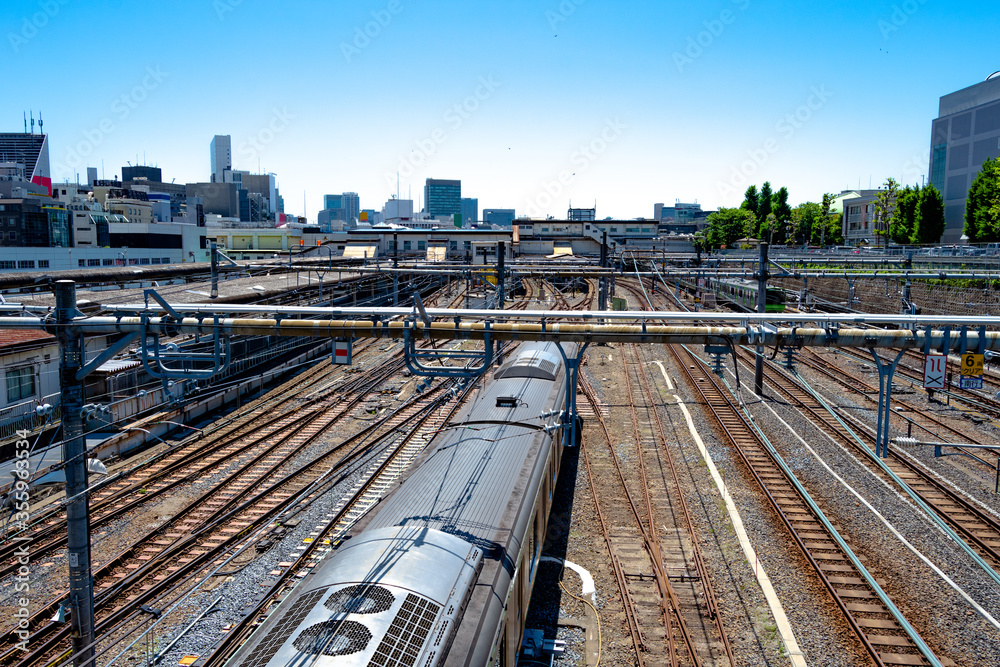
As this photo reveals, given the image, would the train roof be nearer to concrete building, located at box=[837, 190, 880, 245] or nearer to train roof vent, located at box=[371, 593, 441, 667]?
train roof vent, located at box=[371, 593, 441, 667]

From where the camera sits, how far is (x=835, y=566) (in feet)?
35.6

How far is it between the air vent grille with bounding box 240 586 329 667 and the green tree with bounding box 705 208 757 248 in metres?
71.0

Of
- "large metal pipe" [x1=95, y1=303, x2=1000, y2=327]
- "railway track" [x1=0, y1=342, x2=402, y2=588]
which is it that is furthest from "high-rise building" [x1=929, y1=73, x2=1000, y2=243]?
"large metal pipe" [x1=95, y1=303, x2=1000, y2=327]

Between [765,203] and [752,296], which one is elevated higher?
[765,203]

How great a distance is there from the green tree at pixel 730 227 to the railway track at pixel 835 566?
58.6m

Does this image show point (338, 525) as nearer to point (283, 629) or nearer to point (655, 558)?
point (655, 558)

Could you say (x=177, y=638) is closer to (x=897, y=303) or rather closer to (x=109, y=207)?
(x=897, y=303)

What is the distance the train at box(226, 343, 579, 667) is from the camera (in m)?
4.96

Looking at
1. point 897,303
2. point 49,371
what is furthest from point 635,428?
point 897,303

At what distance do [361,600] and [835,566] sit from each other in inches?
356

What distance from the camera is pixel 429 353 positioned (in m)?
7.85

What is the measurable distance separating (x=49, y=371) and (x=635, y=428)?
1675 cm

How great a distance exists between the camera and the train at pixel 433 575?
4965 mm

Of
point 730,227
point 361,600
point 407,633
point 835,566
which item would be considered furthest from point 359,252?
point 407,633
